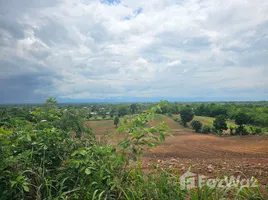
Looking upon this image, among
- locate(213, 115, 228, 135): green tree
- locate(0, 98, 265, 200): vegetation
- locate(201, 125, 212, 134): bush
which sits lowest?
locate(201, 125, 212, 134): bush

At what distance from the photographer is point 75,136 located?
251 centimetres

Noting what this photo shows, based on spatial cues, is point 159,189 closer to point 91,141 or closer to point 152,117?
point 152,117

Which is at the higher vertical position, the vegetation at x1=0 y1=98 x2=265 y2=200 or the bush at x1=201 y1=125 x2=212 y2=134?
the vegetation at x1=0 y1=98 x2=265 y2=200

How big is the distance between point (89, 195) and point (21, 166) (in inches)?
30.7

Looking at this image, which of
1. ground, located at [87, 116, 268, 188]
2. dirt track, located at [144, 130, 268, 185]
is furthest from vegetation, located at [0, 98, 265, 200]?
dirt track, located at [144, 130, 268, 185]

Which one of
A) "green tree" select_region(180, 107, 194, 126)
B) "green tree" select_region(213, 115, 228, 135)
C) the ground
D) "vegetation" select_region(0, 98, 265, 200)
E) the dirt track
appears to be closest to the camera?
"vegetation" select_region(0, 98, 265, 200)

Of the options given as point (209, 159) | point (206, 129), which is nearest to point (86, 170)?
point (209, 159)

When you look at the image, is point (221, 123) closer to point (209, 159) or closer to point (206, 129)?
point (206, 129)

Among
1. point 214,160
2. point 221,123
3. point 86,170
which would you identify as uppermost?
point 86,170

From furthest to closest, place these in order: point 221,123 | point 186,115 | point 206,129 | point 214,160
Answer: point 186,115
point 206,129
point 221,123
point 214,160

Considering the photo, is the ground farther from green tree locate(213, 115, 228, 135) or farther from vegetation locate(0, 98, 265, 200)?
green tree locate(213, 115, 228, 135)

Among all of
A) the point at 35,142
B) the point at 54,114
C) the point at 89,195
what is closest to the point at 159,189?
the point at 89,195

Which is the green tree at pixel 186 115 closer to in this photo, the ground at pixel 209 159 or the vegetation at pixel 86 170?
the ground at pixel 209 159

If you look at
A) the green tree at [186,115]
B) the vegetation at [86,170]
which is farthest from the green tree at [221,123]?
the vegetation at [86,170]
